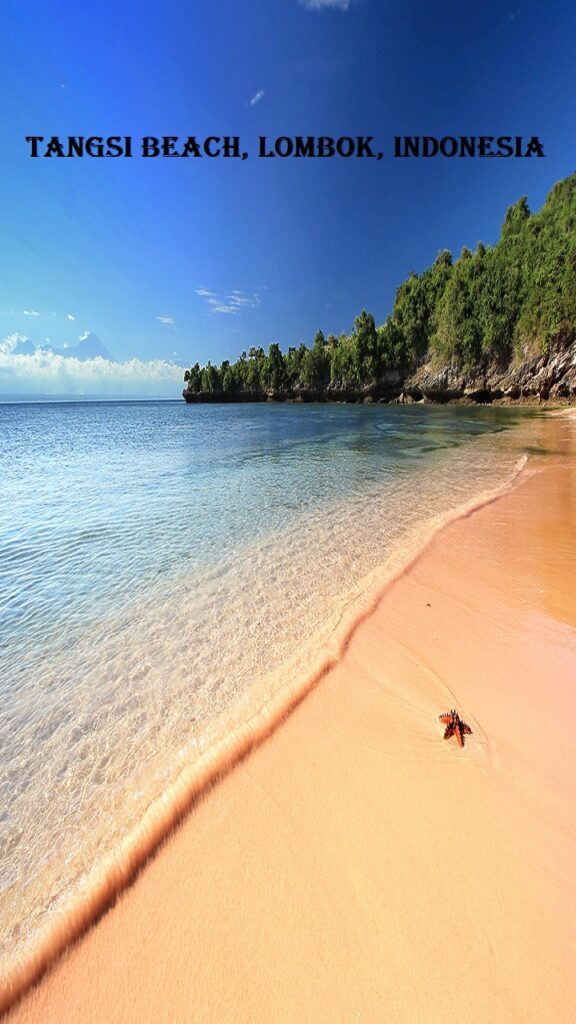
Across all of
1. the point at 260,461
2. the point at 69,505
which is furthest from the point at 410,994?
the point at 260,461

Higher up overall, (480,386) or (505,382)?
Answer: (505,382)

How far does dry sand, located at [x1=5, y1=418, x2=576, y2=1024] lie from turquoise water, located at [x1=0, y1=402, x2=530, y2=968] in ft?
1.75

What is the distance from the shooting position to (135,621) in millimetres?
4766

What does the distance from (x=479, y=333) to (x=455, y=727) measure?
80339mm

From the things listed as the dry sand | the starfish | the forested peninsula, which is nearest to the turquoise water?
the dry sand

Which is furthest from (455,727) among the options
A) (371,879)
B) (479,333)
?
(479,333)

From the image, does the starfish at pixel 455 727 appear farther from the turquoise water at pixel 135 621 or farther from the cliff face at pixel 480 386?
the cliff face at pixel 480 386

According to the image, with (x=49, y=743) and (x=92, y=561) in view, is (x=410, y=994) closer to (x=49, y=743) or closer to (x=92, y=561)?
(x=49, y=743)

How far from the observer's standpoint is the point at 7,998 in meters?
1.63

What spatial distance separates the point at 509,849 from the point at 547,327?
68476mm

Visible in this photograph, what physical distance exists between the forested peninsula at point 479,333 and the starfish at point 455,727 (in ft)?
203

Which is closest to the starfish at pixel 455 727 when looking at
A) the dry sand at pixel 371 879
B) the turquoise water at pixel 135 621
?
the dry sand at pixel 371 879

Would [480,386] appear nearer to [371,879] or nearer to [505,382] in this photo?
[505,382]

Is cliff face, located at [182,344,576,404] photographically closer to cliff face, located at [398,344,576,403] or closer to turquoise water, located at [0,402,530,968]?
cliff face, located at [398,344,576,403]
